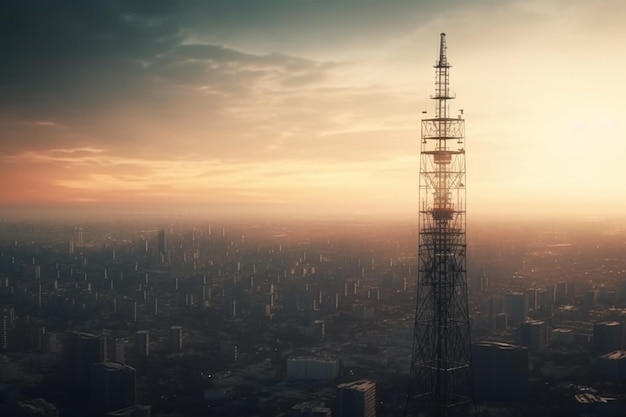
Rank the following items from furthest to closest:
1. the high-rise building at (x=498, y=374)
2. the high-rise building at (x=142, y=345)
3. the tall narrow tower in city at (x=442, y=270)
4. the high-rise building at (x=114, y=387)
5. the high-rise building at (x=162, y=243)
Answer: the high-rise building at (x=162, y=243)
the high-rise building at (x=142, y=345)
the high-rise building at (x=498, y=374)
the high-rise building at (x=114, y=387)
the tall narrow tower in city at (x=442, y=270)

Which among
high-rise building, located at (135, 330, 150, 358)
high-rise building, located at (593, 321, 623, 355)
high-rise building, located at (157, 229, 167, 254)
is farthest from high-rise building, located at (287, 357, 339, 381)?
high-rise building, located at (157, 229, 167, 254)

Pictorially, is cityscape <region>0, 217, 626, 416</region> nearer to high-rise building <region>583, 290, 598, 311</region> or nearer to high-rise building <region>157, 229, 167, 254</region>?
high-rise building <region>157, 229, 167, 254</region>

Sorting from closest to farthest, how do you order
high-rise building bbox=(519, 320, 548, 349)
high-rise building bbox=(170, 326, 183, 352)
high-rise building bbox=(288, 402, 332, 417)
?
high-rise building bbox=(288, 402, 332, 417) → high-rise building bbox=(519, 320, 548, 349) → high-rise building bbox=(170, 326, 183, 352)

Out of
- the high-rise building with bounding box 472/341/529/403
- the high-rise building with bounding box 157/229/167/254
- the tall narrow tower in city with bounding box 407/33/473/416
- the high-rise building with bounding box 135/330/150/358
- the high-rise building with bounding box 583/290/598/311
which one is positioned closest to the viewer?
the tall narrow tower in city with bounding box 407/33/473/416

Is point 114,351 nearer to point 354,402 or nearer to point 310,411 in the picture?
point 310,411

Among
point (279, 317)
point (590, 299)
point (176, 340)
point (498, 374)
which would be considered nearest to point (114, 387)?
point (176, 340)

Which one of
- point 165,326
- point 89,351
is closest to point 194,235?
point 165,326

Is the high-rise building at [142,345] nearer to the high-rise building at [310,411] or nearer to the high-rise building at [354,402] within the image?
the high-rise building at [310,411]

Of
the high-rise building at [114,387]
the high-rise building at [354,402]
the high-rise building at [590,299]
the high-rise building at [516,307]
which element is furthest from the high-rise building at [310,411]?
the high-rise building at [590,299]

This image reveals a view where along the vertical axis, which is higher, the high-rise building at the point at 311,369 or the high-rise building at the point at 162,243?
the high-rise building at the point at 162,243
